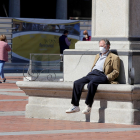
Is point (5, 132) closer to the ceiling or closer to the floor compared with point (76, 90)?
closer to the floor

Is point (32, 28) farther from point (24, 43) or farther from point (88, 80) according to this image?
point (88, 80)

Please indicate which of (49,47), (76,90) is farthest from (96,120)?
(49,47)

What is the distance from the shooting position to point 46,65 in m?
13.7

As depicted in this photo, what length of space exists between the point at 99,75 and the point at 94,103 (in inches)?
19.3

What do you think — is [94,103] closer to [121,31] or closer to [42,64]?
[121,31]

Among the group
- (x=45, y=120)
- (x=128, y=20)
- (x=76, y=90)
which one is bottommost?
(x=45, y=120)

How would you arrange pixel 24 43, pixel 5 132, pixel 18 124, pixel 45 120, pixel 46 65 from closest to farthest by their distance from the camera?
pixel 5 132 < pixel 18 124 < pixel 45 120 < pixel 46 65 < pixel 24 43

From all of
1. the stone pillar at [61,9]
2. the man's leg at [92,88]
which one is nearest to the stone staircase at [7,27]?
the stone pillar at [61,9]

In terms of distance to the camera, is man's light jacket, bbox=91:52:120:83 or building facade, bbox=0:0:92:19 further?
building facade, bbox=0:0:92:19

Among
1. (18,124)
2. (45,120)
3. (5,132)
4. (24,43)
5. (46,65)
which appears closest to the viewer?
(5,132)

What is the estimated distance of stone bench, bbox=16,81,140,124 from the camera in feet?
25.7

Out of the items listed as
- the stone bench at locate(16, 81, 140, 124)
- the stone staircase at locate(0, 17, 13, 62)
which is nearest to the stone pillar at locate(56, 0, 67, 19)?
the stone staircase at locate(0, 17, 13, 62)

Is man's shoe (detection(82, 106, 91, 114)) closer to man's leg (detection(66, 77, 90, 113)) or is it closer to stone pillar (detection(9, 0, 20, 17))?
man's leg (detection(66, 77, 90, 113))

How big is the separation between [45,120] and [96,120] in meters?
0.91
